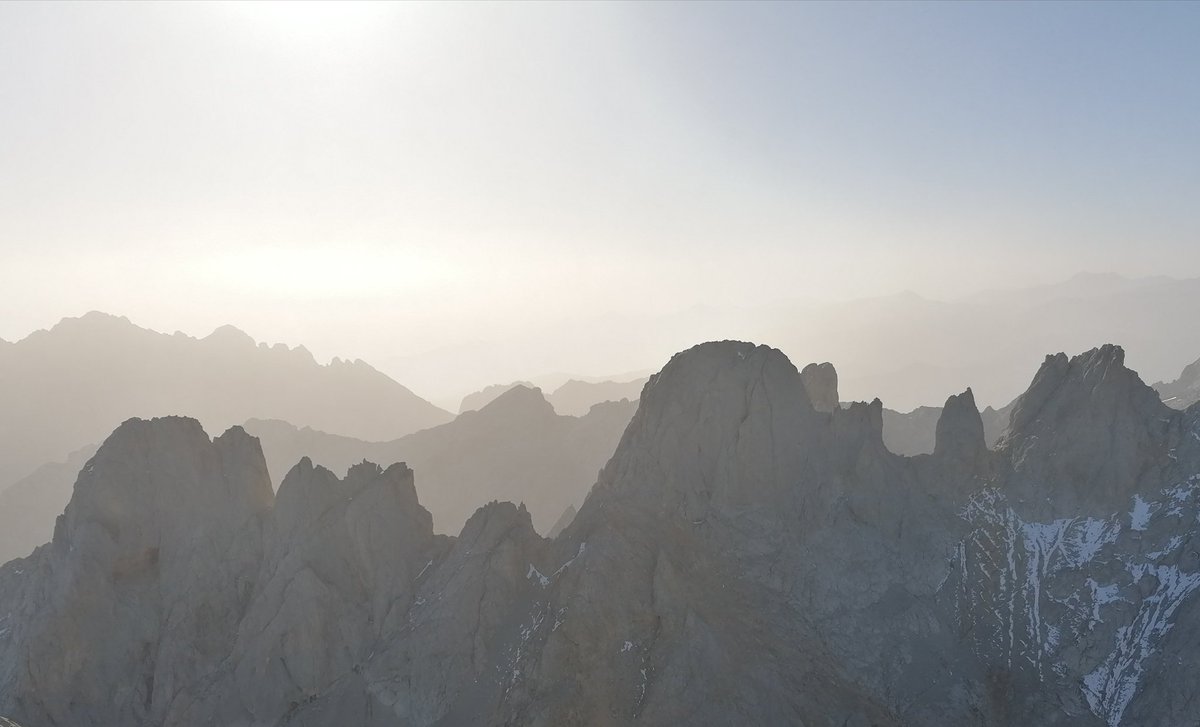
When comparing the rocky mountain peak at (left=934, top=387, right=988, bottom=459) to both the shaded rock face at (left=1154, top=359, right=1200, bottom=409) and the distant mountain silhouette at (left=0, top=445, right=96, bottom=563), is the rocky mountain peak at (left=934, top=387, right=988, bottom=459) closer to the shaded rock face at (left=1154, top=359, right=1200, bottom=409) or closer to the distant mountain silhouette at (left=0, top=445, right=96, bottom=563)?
the shaded rock face at (left=1154, top=359, right=1200, bottom=409)

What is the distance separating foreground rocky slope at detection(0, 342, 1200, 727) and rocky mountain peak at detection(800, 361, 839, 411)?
1042 inches

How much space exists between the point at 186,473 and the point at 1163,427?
4220 inches

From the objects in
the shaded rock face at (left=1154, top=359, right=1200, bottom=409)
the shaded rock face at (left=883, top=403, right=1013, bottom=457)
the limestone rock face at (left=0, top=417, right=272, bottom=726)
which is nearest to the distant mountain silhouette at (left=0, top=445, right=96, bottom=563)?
the limestone rock face at (left=0, top=417, right=272, bottom=726)

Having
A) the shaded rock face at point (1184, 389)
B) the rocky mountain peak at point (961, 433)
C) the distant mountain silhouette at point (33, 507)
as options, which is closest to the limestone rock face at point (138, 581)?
the rocky mountain peak at point (961, 433)

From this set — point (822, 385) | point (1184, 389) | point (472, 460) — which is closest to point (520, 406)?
point (472, 460)

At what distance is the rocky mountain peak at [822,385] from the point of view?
116 meters

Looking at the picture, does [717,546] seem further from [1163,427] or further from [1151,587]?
[1163,427]

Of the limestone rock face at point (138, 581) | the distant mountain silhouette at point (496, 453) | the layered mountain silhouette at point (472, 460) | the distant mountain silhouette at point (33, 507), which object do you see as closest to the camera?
the limestone rock face at point (138, 581)

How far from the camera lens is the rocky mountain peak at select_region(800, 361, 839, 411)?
116m

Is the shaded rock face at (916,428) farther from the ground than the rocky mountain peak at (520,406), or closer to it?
closer to it

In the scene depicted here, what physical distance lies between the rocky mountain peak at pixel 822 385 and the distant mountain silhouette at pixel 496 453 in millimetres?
58958

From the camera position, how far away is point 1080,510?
265 feet

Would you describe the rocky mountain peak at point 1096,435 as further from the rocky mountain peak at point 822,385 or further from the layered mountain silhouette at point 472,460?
the layered mountain silhouette at point 472,460

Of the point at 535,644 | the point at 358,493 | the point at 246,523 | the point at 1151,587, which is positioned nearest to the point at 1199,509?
the point at 1151,587
